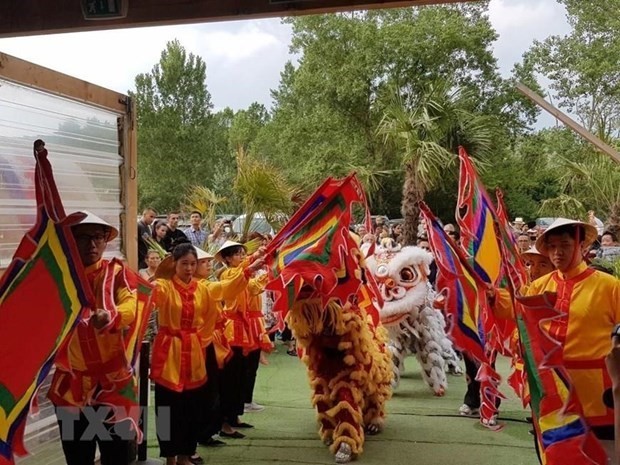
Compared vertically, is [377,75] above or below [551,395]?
above

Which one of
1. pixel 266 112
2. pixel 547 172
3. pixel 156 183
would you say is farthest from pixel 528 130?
pixel 266 112

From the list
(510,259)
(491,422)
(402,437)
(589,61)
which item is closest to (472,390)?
(491,422)

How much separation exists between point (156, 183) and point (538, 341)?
29081 millimetres

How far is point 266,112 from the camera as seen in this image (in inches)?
1580

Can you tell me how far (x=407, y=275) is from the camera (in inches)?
272

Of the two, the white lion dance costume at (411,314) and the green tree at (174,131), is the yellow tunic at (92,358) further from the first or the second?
the green tree at (174,131)

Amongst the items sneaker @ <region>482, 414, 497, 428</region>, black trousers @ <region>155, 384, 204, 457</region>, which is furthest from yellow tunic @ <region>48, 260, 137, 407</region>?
sneaker @ <region>482, 414, 497, 428</region>

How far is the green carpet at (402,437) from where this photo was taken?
4828 millimetres

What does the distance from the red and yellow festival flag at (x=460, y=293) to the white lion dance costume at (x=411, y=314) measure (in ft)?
7.37

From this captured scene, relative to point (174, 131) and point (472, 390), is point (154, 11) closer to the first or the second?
point (472, 390)

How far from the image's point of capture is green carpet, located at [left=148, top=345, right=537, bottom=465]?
4.83 m

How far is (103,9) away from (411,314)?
464 centimetres

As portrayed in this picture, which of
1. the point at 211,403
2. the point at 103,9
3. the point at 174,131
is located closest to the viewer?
the point at 103,9

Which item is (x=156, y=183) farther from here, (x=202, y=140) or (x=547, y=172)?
(x=547, y=172)
